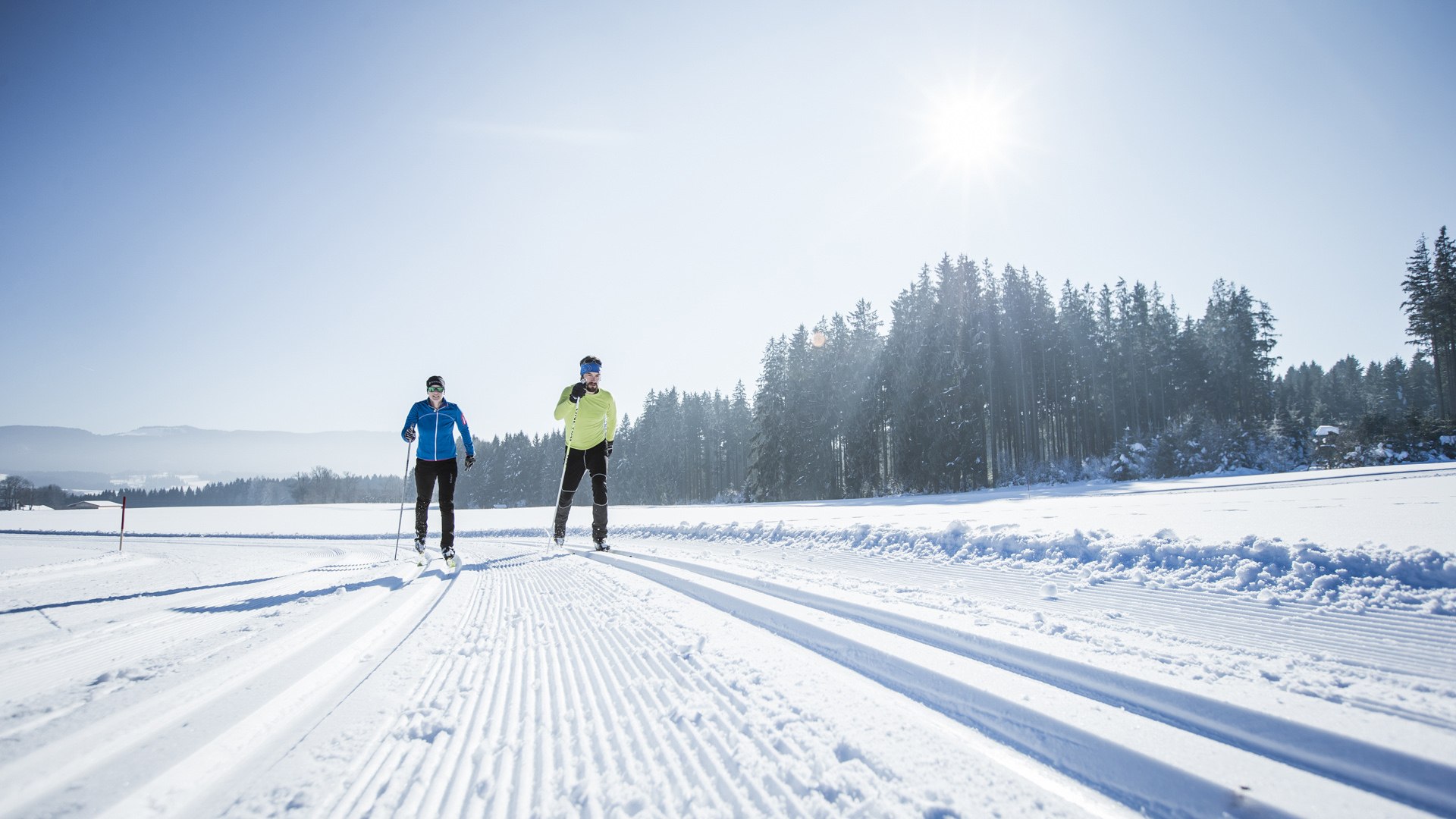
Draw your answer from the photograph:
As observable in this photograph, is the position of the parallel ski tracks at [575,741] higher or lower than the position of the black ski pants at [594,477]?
lower

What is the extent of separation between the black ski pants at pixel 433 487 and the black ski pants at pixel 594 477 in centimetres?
141

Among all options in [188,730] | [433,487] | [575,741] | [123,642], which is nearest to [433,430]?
[433,487]

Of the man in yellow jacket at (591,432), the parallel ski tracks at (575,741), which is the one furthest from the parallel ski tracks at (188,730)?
the man in yellow jacket at (591,432)

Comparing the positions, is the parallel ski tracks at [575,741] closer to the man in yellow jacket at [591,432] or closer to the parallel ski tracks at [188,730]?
the parallel ski tracks at [188,730]

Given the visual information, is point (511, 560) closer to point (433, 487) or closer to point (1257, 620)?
point (433, 487)

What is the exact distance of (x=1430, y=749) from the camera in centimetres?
141

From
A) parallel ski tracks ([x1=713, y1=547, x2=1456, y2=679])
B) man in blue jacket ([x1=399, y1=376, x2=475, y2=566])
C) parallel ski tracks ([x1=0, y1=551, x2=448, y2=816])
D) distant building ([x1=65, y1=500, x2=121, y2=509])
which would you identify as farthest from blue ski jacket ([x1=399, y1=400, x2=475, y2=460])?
distant building ([x1=65, y1=500, x2=121, y2=509])

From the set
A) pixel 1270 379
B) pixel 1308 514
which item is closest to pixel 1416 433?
pixel 1270 379

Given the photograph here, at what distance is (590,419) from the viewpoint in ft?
24.2

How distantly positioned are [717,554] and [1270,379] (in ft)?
189

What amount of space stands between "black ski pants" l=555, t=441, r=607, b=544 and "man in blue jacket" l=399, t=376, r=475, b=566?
1305mm

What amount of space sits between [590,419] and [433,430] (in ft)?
6.37

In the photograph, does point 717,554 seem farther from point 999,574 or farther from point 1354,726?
point 1354,726

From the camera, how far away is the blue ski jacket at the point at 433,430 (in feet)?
22.6
